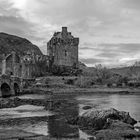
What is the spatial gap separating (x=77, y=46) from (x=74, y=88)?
1448 inches

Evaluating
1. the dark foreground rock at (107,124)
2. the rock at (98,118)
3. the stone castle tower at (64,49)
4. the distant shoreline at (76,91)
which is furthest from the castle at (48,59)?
the dark foreground rock at (107,124)

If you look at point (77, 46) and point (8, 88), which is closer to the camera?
point (8, 88)

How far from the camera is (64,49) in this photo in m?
137

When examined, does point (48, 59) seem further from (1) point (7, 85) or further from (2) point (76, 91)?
(1) point (7, 85)

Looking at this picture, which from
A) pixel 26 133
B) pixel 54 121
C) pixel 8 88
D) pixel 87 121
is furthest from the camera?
pixel 8 88

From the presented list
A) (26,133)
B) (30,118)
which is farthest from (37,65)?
(26,133)

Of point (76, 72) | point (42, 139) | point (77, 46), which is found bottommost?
point (42, 139)

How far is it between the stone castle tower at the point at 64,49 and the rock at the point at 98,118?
99.4 metres

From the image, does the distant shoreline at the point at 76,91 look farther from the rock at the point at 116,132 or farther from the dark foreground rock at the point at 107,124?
the rock at the point at 116,132

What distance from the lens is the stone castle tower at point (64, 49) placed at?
440ft

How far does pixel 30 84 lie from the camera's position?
109938 mm

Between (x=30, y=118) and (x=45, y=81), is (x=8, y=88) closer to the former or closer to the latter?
(x=45, y=81)

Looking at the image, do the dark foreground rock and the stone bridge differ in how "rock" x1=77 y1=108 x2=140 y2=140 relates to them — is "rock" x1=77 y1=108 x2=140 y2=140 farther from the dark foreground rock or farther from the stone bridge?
→ the stone bridge

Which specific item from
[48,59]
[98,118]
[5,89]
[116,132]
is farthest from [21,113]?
[48,59]
